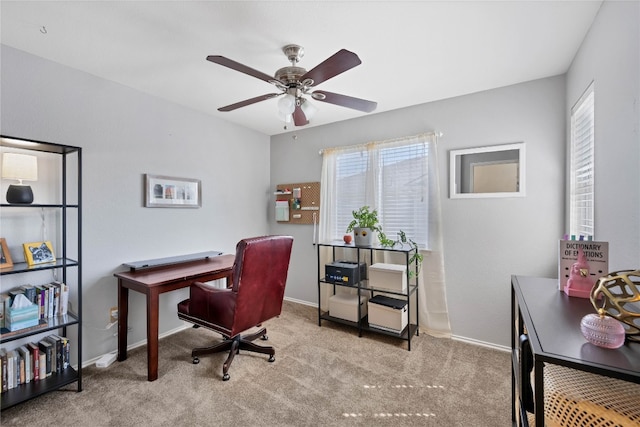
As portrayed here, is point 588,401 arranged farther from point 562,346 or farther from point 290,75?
point 290,75

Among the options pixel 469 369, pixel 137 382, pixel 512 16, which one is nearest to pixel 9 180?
pixel 137 382

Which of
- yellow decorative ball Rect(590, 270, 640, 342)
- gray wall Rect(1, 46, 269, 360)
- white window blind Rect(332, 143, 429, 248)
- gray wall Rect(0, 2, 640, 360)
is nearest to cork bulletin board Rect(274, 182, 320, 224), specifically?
white window blind Rect(332, 143, 429, 248)

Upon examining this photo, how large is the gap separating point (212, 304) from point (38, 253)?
1233 mm

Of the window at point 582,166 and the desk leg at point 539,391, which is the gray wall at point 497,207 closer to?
the window at point 582,166

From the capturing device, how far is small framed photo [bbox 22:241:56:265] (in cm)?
188

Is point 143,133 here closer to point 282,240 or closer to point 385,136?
point 282,240

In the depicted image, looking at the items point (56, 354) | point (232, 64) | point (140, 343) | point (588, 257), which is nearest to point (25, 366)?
point (56, 354)

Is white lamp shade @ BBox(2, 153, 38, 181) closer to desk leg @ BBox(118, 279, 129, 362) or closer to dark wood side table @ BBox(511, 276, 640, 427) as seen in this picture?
desk leg @ BBox(118, 279, 129, 362)

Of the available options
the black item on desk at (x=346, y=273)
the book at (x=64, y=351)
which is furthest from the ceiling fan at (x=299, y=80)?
the book at (x=64, y=351)

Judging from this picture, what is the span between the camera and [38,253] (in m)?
1.93

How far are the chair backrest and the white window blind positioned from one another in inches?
51.8

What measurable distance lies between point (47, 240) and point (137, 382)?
1275 mm

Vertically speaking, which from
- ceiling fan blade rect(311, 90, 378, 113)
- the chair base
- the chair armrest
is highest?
ceiling fan blade rect(311, 90, 378, 113)

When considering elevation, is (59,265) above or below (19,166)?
below
